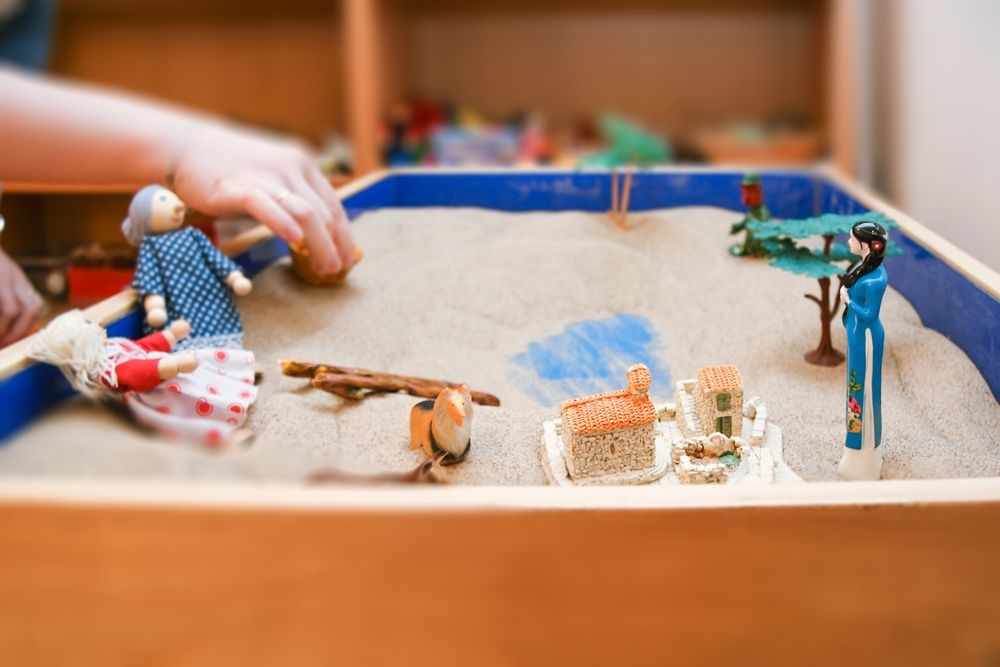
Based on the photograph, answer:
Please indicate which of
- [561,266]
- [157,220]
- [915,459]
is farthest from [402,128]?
[915,459]

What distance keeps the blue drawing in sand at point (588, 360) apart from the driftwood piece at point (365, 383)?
4 centimetres

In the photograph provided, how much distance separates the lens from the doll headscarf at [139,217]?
650 mm

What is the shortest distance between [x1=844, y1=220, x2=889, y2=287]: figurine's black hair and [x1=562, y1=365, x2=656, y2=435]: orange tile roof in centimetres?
15

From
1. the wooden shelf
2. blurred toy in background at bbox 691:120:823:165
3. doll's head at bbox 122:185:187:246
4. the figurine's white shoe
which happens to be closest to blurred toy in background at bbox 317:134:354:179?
the wooden shelf

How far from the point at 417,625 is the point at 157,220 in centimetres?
46

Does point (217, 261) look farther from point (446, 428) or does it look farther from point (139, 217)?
point (446, 428)

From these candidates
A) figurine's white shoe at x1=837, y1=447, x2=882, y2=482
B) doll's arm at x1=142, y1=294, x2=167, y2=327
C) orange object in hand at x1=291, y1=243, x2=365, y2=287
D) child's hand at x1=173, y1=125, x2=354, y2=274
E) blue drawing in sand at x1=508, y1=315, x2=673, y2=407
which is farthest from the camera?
orange object in hand at x1=291, y1=243, x2=365, y2=287

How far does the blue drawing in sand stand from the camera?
2.32ft

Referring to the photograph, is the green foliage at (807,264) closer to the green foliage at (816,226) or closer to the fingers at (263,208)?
the green foliage at (816,226)

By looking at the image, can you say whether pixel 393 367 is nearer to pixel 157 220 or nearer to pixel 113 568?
pixel 157 220

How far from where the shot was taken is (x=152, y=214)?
2.47 feet

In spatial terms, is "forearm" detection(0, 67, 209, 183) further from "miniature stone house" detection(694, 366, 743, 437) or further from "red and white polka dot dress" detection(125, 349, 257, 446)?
"miniature stone house" detection(694, 366, 743, 437)

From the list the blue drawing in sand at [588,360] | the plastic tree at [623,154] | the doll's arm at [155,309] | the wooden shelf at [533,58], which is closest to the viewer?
the blue drawing in sand at [588,360]

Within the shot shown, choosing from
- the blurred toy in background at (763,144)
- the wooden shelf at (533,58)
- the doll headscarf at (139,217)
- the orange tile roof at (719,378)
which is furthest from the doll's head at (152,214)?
the blurred toy in background at (763,144)
